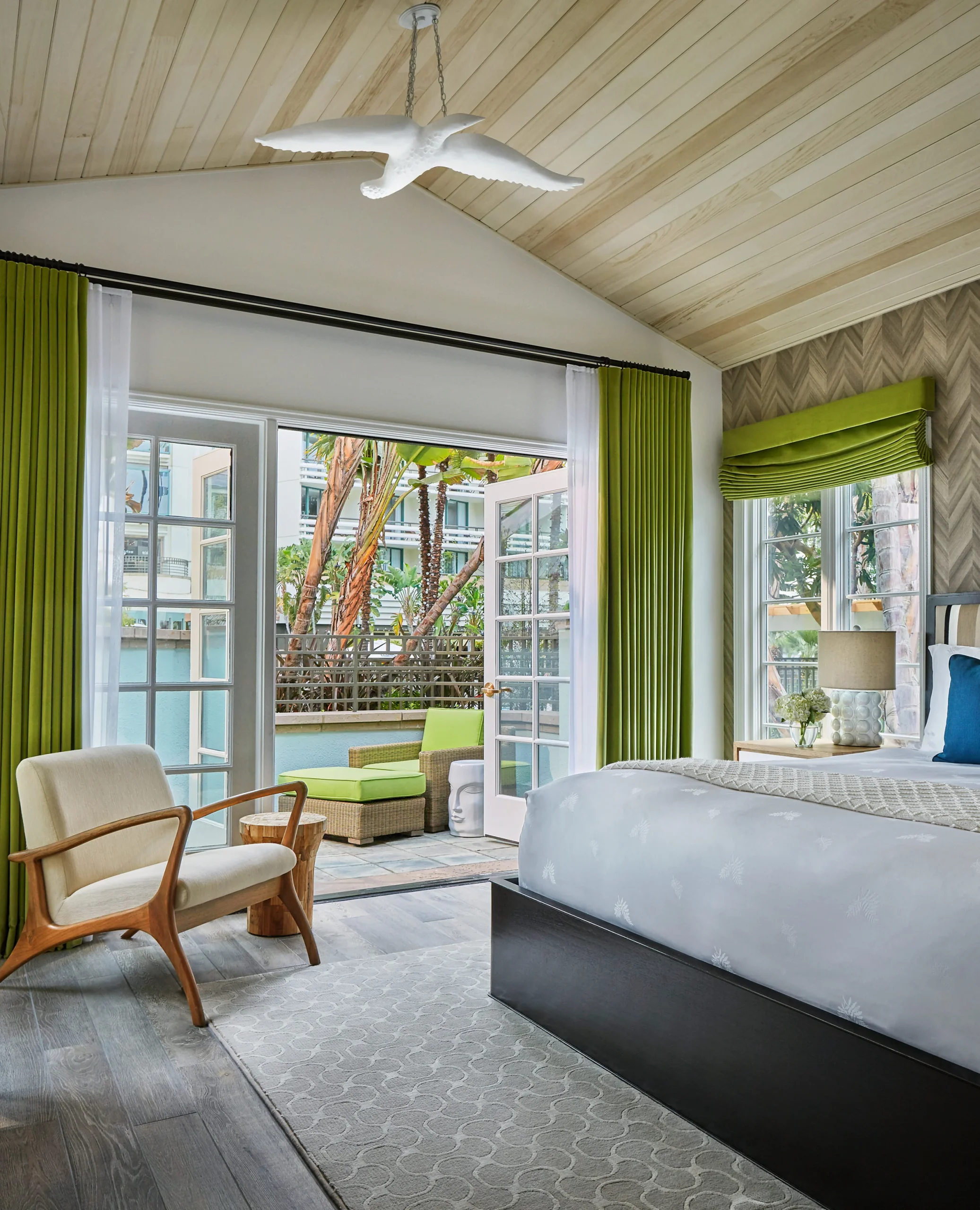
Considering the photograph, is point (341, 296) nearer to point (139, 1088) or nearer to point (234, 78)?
point (234, 78)

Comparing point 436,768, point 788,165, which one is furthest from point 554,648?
point 788,165

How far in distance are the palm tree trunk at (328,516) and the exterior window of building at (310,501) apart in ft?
10.4

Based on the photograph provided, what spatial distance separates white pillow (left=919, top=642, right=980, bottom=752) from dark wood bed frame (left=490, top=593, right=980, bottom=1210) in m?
1.62

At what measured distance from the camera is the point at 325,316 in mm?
4117

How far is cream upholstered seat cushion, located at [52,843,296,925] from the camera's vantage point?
2920 mm

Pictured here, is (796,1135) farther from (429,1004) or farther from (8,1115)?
(8,1115)

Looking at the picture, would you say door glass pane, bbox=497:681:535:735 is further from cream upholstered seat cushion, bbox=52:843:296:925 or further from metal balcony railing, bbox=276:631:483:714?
metal balcony railing, bbox=276:631:483:714

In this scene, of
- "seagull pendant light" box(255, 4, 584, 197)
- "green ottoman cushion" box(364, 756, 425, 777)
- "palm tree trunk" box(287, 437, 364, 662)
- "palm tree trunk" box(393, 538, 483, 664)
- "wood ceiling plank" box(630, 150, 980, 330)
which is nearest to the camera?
"seagull pendant light" box(255, 4, 584, 197)

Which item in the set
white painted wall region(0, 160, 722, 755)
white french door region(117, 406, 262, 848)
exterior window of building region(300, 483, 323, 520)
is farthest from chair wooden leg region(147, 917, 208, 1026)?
exterior window of building region(300, 483, 323, 520)

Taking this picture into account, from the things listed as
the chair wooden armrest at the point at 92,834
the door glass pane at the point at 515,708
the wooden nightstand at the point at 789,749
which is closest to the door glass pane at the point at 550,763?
the door glass pane at the point at 515,708

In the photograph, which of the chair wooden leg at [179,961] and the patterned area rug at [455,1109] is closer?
the patterned area rug at [455,1109]

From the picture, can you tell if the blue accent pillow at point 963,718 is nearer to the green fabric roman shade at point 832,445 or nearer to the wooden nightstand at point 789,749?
the wooden nightstand at point 789,749

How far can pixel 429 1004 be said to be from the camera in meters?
2.94

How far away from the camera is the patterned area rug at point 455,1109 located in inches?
76.0
